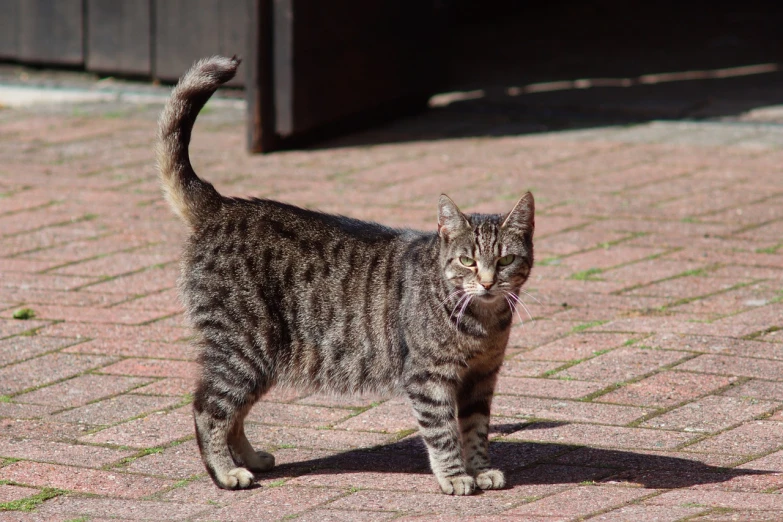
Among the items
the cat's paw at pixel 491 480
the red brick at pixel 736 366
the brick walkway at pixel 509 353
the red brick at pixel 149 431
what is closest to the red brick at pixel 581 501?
the brick walkway at pixel 509 353

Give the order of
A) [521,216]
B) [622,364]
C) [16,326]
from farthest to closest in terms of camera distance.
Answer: [16,326]
[622,364]
[521,216]

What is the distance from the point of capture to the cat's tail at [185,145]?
4215 mm

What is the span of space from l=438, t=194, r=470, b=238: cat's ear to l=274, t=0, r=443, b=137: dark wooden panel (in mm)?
4859

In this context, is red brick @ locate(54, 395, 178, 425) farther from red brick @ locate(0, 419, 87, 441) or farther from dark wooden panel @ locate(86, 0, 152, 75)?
dark wooden panel @ locate(86, 0, 152, 75)

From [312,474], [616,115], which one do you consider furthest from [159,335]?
[616,115]

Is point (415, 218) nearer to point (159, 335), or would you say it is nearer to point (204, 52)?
point (159, 335)

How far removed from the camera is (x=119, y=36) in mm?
10734

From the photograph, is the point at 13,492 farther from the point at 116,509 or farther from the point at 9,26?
the point at 9,26

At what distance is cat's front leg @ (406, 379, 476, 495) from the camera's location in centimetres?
390

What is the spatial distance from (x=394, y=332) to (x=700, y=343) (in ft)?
5.48

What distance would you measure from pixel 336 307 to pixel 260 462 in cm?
59

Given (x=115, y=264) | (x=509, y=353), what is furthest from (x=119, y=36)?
(x=509, y=353)

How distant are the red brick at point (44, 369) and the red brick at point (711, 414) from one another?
2.32 m

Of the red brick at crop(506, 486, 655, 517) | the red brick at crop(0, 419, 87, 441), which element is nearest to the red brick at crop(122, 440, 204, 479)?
the red brick at crop(0, 419, 87, 441)
